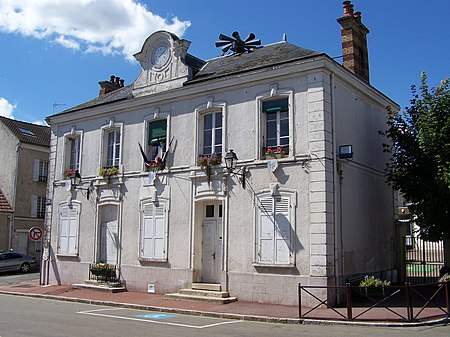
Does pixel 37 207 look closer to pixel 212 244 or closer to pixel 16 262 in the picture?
pixel 16 262

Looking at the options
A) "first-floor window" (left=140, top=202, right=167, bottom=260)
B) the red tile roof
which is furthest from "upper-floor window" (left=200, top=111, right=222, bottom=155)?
the red tile roof

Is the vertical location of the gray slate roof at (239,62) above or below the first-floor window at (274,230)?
above

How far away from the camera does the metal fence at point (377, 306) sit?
10.5 m

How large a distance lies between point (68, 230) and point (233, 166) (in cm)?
787

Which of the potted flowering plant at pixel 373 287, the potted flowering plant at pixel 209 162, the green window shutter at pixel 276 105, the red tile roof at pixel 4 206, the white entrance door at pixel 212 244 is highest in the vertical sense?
the green window shutter at pixel 276 105

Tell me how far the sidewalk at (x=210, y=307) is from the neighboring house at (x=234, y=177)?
2.15 ft

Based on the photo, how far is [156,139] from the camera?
16.8 m

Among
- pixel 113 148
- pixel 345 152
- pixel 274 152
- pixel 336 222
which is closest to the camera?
pixel 336 222

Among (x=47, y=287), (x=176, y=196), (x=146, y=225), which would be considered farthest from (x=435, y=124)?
(x=47, y=287)

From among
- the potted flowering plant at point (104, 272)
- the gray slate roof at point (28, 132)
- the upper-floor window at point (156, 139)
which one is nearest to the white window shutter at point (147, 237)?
the potted flowering plant at point (104, 272)

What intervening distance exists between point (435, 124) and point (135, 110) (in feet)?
31.9

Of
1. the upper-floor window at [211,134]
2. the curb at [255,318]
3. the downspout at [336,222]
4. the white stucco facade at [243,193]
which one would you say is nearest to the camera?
the curb at [255,318]

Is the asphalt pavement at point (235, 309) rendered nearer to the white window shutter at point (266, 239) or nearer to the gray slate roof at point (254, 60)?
the white window shutter at point (266, 239)

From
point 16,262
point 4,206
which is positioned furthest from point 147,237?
point 4,206
